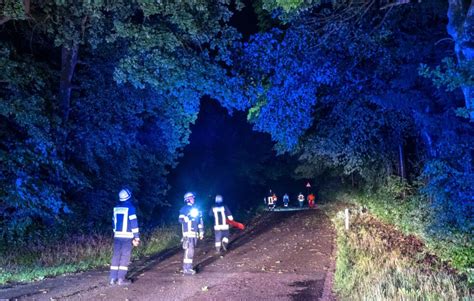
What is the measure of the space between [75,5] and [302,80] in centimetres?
676

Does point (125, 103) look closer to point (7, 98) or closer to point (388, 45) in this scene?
point (7, 98)

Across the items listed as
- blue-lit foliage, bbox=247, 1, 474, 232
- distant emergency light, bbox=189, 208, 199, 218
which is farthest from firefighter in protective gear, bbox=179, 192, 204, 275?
blue-lit foliage, bbox=247, 1, 474, 232

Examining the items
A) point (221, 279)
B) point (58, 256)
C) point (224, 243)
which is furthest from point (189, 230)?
point (58, 256)

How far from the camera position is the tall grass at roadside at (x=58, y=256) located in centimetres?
1074

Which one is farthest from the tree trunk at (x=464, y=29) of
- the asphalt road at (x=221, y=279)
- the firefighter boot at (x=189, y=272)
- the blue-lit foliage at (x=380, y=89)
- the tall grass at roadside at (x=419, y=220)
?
the firefighter boot at (x=189, y=272)

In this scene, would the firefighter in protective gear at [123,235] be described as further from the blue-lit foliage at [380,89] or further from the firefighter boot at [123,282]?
A: the blue-lit foliage at [380,89]

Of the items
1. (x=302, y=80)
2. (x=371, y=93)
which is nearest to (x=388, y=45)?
(x=371, y=93)

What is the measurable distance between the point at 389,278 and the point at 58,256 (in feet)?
29.0

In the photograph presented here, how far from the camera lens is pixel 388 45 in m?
12.9

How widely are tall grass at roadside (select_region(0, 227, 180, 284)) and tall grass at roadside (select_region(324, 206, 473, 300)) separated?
6.59 meters

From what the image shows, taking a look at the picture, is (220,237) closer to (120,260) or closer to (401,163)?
(120,260)

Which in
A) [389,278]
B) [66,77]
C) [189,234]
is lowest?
[389,278]

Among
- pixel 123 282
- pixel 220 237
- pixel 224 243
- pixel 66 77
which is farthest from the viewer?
pixel 66 77

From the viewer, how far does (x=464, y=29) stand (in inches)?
347
